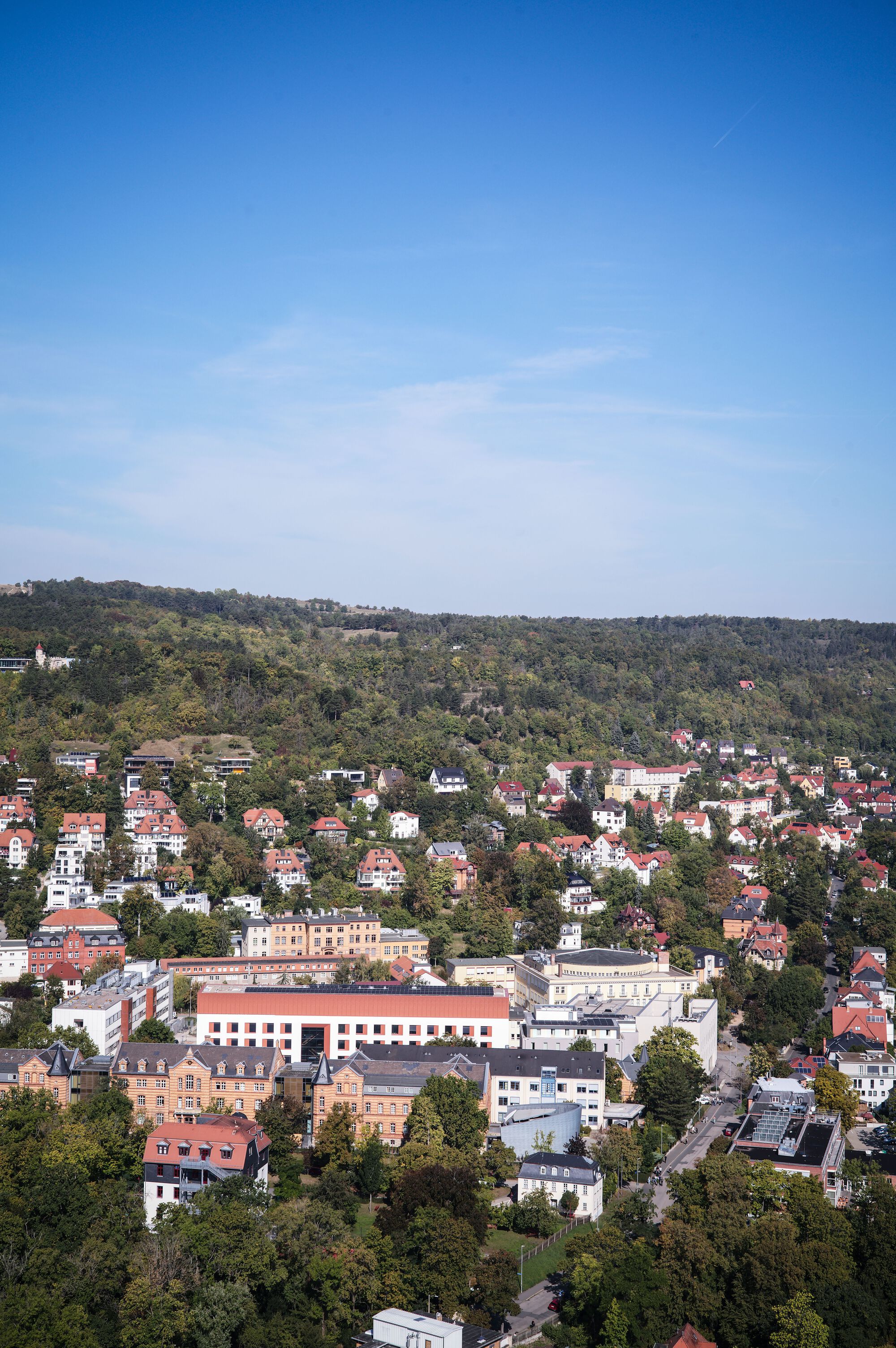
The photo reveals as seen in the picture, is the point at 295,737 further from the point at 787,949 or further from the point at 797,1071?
the point at 797,1071

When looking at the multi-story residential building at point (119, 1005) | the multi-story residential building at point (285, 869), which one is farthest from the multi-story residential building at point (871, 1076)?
the multi-story residential building at point (285, 869)

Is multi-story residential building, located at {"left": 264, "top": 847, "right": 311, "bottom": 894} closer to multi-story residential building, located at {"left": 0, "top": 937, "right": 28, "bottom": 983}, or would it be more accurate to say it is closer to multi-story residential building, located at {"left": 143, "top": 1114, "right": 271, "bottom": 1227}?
multi-story residential building, located at {"left": 0, "top": 937, "right": 28, "bottom": 983}

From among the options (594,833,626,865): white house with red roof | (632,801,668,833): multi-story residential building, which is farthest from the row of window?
(632,801,668,833): multi-story residential building

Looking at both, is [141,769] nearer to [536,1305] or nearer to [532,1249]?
[532,1249]

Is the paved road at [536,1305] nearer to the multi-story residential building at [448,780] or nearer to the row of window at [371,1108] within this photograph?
the row of window at [371,1108]

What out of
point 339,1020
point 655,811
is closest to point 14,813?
point 339,1020
